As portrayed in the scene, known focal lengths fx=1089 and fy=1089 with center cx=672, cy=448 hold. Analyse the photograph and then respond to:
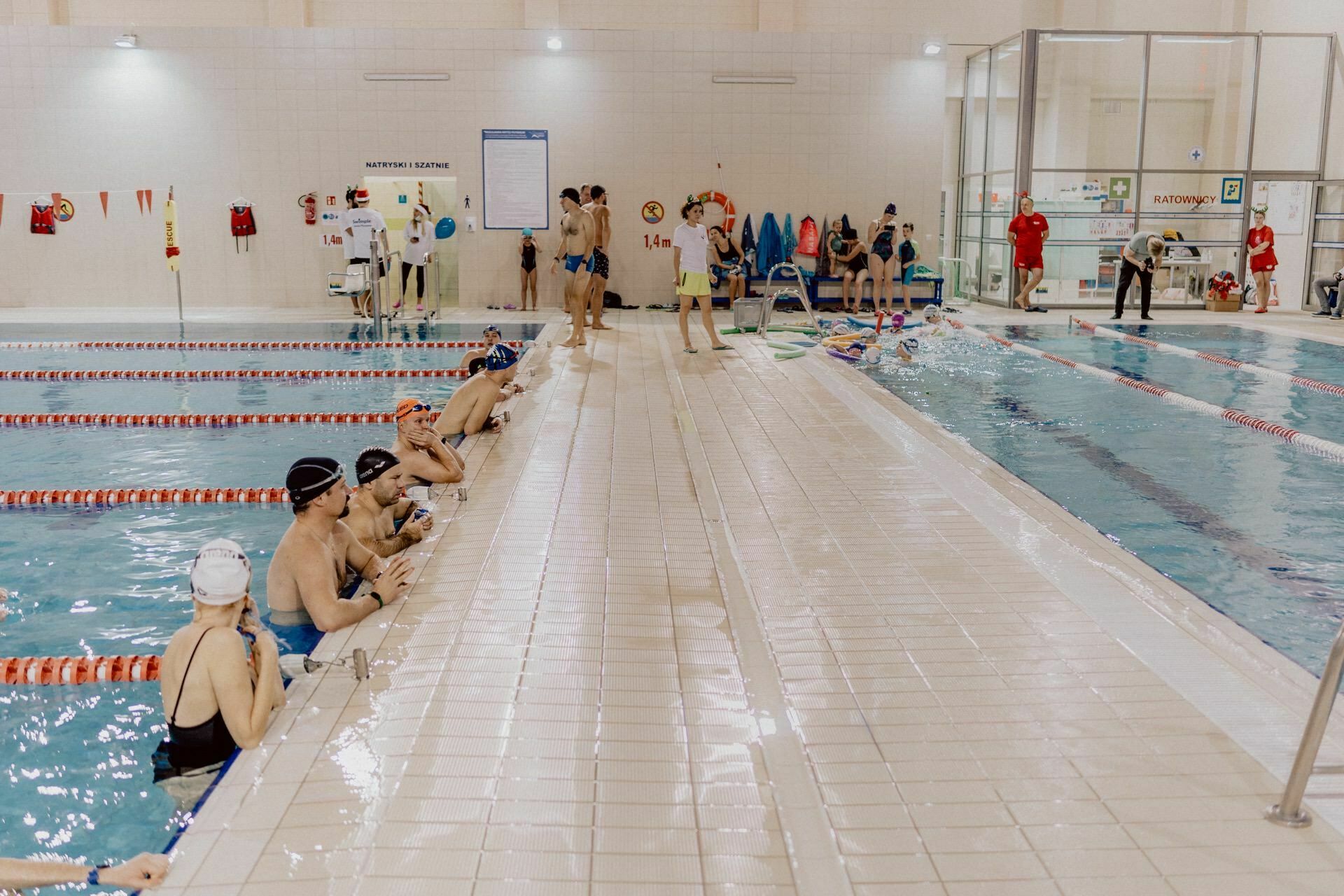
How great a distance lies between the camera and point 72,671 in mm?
3734

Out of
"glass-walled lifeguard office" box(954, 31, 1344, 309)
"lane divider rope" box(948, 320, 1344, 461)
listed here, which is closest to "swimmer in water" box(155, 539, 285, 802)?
"lane divider rope" box(948, 320, 1344, 461)

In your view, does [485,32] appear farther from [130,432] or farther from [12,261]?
[130,432]

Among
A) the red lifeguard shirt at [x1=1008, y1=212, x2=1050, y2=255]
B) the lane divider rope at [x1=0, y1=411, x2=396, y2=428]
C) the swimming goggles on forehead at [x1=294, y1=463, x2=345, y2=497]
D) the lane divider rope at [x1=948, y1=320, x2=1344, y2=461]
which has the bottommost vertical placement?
the lane divider rope at [x1=0, y1=411, x2=396, y2=428]

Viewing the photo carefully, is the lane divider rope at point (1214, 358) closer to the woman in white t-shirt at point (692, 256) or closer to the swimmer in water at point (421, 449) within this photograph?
the woman in white t-shirt at point (692, 256)

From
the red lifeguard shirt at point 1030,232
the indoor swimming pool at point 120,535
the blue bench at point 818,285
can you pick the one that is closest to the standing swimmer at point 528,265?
the blue bench at point 818,285

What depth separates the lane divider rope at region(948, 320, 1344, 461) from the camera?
285 inches

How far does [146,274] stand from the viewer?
656 inches

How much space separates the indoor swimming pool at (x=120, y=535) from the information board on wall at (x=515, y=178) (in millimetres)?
5070

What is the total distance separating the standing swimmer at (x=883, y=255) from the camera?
15773mm

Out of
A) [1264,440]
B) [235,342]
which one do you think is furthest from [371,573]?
[235,342]

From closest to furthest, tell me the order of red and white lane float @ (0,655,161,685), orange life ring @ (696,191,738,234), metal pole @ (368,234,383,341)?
red and white lane float @ (0,655,161,685), metal pole @ (368,234,383,341), orange life ring @ (696,191,738,234)

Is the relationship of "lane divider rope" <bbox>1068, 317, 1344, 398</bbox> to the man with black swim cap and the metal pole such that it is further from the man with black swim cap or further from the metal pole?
the metal pole

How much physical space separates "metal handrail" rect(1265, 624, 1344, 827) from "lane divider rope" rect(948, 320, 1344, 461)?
17.3 feet

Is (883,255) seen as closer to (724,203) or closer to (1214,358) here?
(724,203)
